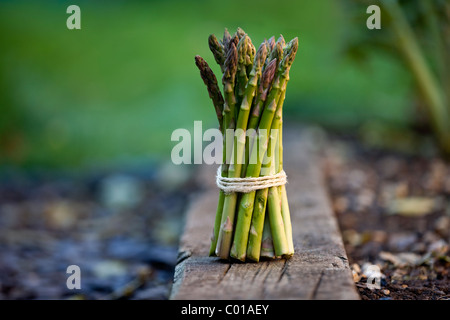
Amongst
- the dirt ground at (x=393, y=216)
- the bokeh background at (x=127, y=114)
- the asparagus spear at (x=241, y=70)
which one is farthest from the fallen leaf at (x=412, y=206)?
the asparagus spear at (x=241, y=70)

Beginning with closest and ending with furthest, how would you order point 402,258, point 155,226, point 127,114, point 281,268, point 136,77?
point 281,268 → point 402,258 → point 155,226 → point 127,114 → point 136,77

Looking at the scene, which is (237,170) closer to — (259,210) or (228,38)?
(259,210)

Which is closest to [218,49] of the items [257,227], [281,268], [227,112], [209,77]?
→ [209,77]

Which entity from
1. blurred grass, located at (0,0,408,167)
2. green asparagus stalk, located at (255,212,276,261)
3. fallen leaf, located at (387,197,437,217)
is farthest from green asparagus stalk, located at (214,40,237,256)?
blurred grass, located at (0,0,408,167)

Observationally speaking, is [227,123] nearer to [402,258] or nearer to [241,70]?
[241,70]

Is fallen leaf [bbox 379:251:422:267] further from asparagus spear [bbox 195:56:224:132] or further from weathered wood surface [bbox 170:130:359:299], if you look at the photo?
asparagus spear [bbox 195:56:224:132]
